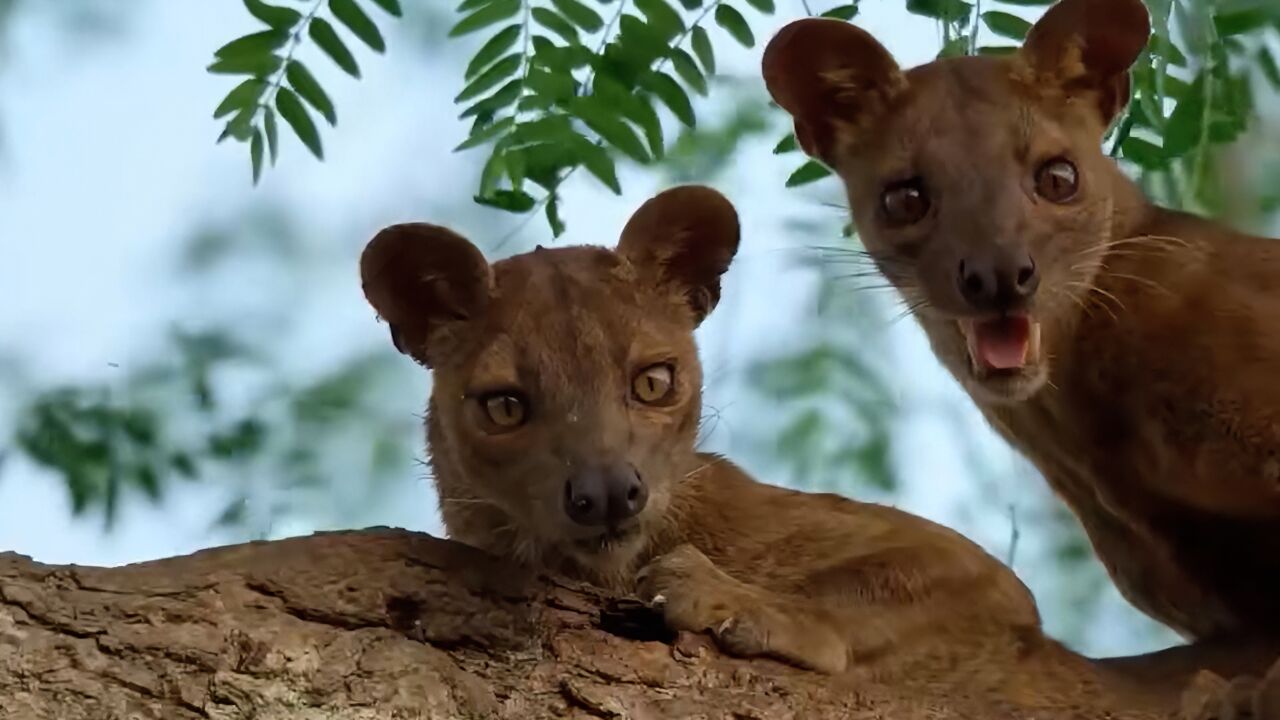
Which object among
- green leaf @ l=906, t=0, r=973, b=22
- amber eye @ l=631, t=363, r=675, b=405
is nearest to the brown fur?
green leaf @ l=906, t=0, r=973, b=22

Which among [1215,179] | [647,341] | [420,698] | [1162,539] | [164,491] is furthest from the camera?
[164,491]

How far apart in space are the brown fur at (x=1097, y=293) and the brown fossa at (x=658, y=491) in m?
0.31

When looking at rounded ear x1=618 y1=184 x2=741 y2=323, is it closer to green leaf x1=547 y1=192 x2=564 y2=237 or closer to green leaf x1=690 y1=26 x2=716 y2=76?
green leaf x1=547 y1=192 x2=564 y2=237

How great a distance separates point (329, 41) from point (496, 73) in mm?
328

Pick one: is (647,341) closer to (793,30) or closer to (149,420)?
(793,30)

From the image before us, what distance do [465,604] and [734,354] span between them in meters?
1.52

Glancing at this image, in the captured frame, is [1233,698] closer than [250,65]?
Yes

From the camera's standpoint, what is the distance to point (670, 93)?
9.59 feet

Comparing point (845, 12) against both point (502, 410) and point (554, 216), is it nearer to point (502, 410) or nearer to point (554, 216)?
point (554, 216)

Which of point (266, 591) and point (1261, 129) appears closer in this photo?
point (266, 591)

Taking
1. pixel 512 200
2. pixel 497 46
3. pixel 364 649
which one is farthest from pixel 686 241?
pixel 364 649

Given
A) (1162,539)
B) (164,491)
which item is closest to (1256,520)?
(1162,539)

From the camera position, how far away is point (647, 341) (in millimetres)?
2344

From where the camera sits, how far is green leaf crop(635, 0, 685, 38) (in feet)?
9.57
